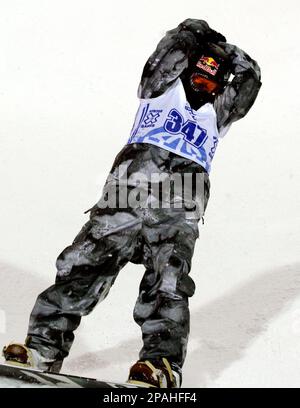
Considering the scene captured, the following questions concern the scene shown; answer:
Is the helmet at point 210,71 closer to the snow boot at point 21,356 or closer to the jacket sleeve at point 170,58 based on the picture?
the jacket sleeve at point 170,58

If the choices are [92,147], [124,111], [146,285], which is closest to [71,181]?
[92,147]

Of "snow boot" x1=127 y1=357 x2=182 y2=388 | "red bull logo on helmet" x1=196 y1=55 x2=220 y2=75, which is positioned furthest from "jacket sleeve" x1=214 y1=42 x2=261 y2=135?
"snow boot" x1=127 y1=357 x2=182 y2=388

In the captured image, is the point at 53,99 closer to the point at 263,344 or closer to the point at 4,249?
the point at 4,249

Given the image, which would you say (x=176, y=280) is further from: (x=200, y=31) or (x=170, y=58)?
(x=200, y=31)

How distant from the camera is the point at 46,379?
4.07 m

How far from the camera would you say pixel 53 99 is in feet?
36.8

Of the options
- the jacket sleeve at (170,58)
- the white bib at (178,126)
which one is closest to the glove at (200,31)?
the jacket sleeve at (170,58)

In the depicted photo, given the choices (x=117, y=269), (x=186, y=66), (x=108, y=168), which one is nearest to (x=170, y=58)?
(x=186, y=66)

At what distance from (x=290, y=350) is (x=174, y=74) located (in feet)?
6.97

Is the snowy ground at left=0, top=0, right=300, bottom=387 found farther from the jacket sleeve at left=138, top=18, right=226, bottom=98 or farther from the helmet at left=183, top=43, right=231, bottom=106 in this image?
the jacket sleeve at left=138, top=18, right=226, bottom=98

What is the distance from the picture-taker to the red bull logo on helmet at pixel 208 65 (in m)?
5.88

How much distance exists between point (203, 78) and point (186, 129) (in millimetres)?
426

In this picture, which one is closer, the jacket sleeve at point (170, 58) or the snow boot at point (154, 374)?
the snow boot at point (154, 374)

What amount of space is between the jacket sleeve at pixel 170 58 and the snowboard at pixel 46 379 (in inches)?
90.8
